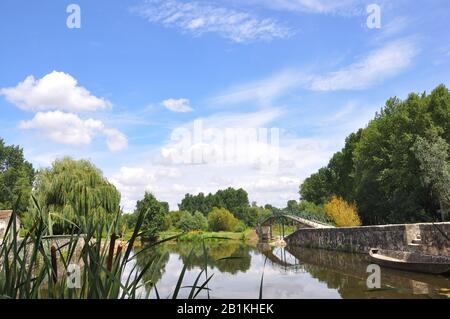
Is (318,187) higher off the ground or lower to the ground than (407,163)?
higher

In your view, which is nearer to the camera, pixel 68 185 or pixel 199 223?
pixel 68 185

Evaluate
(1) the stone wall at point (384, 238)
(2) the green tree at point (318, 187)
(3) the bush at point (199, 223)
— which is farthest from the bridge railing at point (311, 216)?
(3) the bush at point (199, 223)

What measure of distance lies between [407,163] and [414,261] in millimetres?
16200

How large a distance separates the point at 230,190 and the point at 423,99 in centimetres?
6561

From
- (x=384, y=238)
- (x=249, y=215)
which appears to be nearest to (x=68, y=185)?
(x=384, y=238)

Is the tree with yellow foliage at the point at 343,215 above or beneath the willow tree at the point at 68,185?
beneath

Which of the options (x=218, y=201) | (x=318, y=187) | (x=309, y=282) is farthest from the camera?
(x=218, y=201)

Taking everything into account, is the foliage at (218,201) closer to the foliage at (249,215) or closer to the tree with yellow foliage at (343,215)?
the foliage at (249,215)

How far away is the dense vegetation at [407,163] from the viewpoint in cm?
2792

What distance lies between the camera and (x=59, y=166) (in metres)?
27.3

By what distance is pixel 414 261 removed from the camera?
52.5 feet

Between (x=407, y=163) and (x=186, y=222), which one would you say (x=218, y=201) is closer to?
(x=186, y=222)

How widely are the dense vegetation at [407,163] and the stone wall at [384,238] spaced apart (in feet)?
20.1
